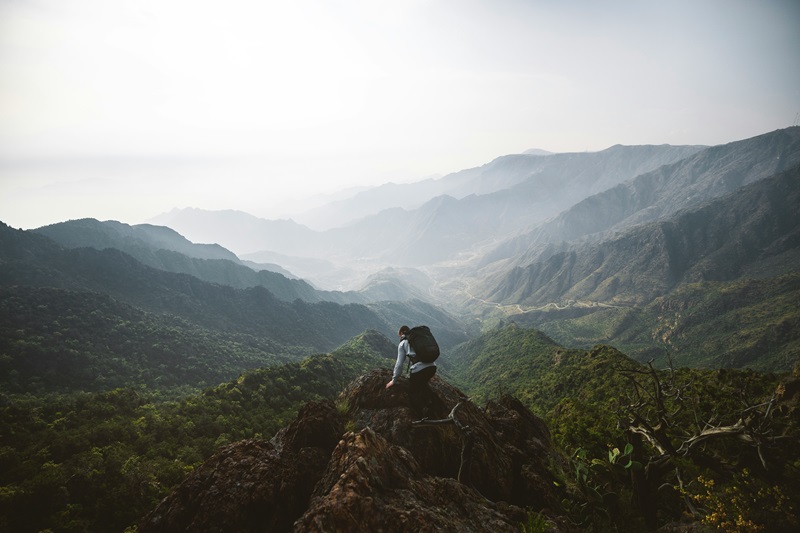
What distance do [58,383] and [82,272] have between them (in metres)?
79.5

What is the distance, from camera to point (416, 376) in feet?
44.4

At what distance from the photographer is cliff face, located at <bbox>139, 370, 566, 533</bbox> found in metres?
8.09

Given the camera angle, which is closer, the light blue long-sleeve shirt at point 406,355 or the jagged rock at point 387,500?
the jagged rock at point 387,500

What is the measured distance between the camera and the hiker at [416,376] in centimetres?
1295

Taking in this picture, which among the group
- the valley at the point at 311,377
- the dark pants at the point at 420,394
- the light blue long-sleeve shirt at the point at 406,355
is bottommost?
the valley at the point at 311,377

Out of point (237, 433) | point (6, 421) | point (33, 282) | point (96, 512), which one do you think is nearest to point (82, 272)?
point (33, 282)

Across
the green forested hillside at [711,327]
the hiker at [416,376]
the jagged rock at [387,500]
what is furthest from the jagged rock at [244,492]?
the green forested hillside at [711,327]

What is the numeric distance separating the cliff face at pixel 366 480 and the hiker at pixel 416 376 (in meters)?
0.67

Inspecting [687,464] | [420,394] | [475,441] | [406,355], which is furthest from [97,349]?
[687,464]

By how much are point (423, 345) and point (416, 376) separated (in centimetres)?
184

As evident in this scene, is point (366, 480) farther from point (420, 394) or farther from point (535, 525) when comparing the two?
point (420, 394)

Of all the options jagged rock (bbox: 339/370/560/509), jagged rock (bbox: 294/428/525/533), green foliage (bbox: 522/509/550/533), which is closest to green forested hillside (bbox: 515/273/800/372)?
jagged rock (bbox: 339/370/560/509)

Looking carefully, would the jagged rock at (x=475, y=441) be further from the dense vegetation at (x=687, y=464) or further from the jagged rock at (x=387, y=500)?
the jagged rock at (x=387, y=500)

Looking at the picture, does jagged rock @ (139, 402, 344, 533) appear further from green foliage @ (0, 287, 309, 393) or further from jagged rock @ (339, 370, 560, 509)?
green foliage @ (0, 287, 309, 393)
